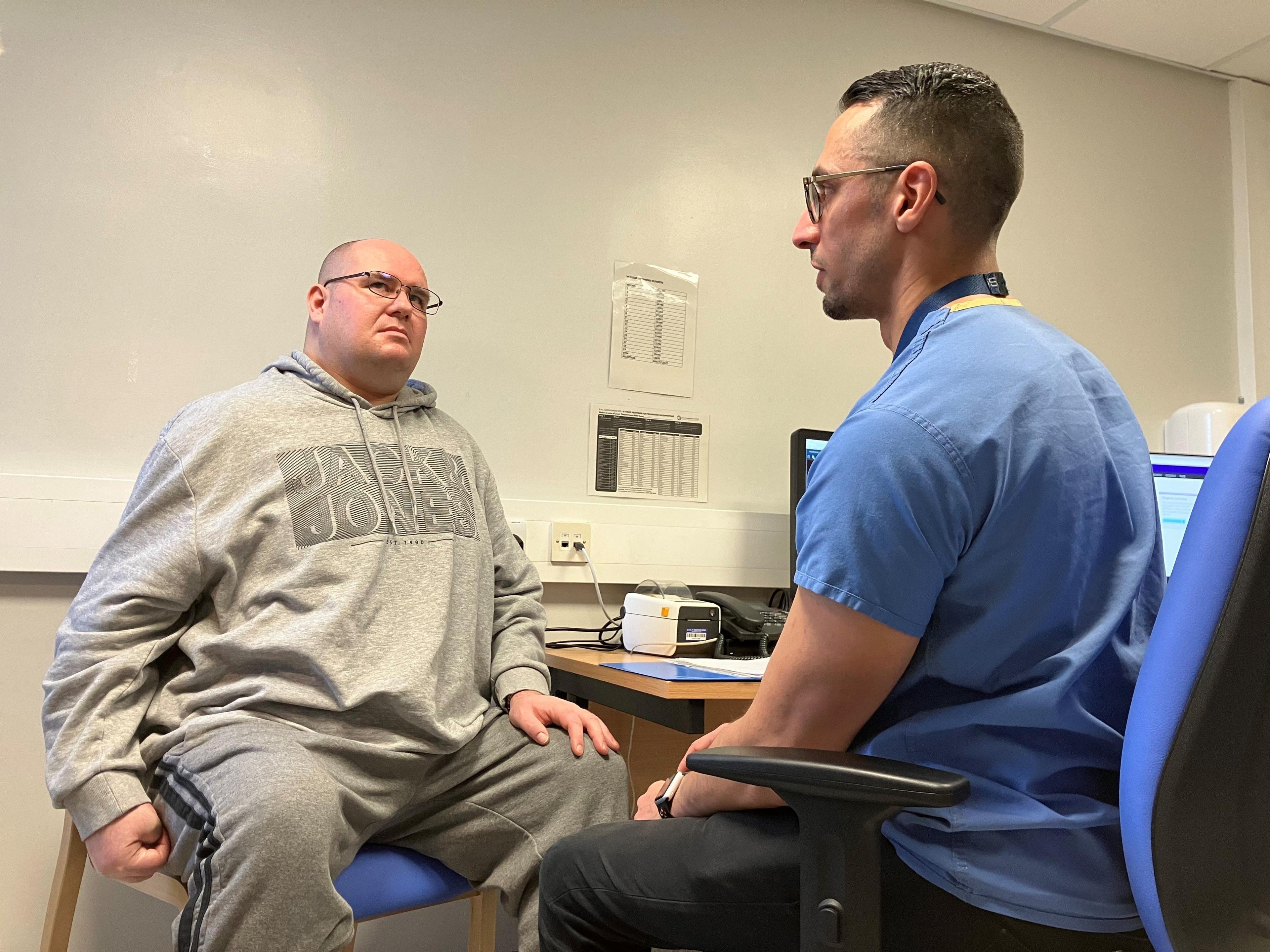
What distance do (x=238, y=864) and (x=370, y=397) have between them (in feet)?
2.93

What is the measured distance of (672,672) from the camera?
1.60 meters

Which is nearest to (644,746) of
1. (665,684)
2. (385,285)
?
(665,684)

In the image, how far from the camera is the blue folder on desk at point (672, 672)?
1.52 m

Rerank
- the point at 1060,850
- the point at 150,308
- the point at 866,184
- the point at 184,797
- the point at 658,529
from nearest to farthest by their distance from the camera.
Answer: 1. the point at 1060,850
2. the point at 866,184
3. the point at 184,797
4. the point at 150,308
5. the point at 658,529

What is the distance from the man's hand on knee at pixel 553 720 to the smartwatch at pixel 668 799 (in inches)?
17.8

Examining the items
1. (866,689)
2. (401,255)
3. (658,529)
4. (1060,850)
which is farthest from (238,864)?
(658,529)

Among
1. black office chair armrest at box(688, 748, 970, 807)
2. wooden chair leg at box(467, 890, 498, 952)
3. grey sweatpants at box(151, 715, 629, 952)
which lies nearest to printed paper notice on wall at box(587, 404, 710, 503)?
grey sweatpants at box(151, 715, 629, 952)

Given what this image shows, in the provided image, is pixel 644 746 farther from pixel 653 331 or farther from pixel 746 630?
pixel 653 331

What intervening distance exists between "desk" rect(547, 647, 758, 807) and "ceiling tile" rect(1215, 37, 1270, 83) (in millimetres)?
2831

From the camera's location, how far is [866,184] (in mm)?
1129

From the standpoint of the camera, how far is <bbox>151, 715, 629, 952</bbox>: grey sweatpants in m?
1.13

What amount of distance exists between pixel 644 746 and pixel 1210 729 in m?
1.65

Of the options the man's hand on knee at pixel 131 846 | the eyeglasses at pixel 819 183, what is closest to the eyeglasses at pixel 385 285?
the eyeglasses at pixel 819 183

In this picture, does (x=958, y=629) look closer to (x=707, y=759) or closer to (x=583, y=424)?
(x=707, y=759)
